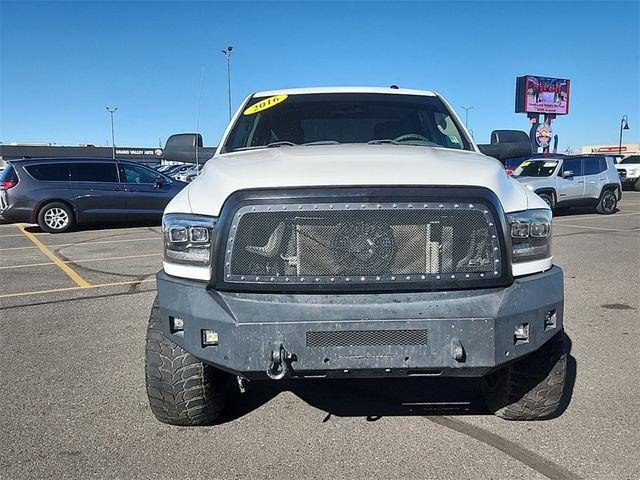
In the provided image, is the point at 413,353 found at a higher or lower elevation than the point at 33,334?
higher

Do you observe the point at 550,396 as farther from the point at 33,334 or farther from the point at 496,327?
the point at 33,334

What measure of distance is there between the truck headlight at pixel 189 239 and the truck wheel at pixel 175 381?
1.48 feet

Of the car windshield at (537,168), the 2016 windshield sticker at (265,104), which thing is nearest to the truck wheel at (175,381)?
the 2016 windshield sticker at (265,104)

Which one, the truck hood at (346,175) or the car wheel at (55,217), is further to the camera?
the car wheel at (55,217)

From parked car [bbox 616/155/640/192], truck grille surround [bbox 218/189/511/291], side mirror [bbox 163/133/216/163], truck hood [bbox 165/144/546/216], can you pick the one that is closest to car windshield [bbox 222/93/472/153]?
side mirror [bbox 163/133/216/163]

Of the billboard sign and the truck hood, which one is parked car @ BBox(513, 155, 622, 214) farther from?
the billboard sign

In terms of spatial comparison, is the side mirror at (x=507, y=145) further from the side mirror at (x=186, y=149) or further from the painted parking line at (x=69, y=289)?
the painted parking line at (x=69, y=289)

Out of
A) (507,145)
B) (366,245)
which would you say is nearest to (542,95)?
(507,145)

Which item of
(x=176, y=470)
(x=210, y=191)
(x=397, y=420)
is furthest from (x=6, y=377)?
(x=397, y=420)

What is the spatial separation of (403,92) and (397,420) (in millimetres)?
2695

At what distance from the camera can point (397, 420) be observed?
3.30 meters

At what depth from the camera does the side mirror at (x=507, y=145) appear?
463cm

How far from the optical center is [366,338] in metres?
2.52

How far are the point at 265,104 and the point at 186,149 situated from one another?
29.7 inches
